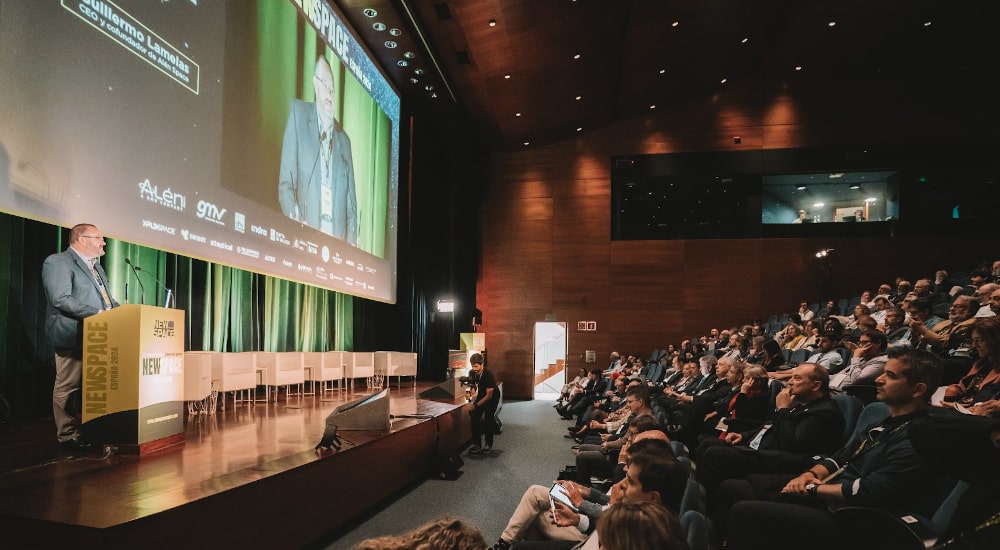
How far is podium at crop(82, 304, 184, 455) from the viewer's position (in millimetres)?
2664

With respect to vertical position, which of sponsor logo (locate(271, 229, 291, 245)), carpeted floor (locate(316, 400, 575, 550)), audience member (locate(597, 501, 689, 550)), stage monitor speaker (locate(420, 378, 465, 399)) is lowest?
carpeted floor (locate(316, 400, 575, 550))

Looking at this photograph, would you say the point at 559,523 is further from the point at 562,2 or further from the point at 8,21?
the point at 562,2

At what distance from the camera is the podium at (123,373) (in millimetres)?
2664

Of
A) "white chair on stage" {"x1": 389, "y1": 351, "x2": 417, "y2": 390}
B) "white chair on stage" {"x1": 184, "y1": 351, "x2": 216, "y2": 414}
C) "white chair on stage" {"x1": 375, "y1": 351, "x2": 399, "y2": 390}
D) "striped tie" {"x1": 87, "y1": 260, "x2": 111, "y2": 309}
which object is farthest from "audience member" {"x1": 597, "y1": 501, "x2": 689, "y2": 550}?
"white chair on stage" {"x1": 389, "y1": 351, "x2": 417, "y2": 390}

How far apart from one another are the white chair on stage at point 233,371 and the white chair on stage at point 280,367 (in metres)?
0.38

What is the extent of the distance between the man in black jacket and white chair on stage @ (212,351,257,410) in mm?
4594

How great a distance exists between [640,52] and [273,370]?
795cm

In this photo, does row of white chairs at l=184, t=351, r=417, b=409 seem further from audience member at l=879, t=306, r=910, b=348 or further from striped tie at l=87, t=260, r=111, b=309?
audience member at l=879, t=306, r=910, b=348

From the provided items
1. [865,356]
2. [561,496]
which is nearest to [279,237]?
[561,496]

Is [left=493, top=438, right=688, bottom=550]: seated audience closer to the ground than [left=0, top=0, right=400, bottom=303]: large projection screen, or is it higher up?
closer to the ground

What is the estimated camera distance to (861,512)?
77.3 inches

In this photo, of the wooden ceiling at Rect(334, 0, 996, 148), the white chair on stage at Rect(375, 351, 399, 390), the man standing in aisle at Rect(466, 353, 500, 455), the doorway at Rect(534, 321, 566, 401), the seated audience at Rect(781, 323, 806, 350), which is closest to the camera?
the man standing in aisle at Rect(466, 353, 500, 455)

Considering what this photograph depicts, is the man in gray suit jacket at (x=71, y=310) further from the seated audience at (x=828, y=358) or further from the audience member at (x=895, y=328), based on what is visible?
the audience member at (x=895, y=328)

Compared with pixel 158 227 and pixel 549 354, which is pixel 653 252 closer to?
pixel 549 354
